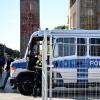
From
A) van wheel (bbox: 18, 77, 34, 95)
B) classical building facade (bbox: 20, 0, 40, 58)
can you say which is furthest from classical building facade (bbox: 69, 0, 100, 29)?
van wheel (bbox: 18, 77, 34, 95)

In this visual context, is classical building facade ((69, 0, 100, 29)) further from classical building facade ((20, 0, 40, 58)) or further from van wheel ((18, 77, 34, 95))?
van wheel ((18, 77, 34, 95))

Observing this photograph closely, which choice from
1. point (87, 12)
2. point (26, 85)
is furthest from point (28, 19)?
point (26, 85)

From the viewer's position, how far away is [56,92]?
1006 centimetres

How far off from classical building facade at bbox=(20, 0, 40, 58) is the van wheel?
173 ft

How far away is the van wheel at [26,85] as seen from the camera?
18.7m

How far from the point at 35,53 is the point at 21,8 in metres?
56.9

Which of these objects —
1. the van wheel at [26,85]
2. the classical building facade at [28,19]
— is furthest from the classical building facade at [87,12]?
the van wheel at [26,85]

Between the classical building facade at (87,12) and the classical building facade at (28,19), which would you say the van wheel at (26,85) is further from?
the classical building facade at (87,12)

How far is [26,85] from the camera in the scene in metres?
18.8

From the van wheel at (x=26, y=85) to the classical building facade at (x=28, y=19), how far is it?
173 feet

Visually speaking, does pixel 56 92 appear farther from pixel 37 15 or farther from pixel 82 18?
pixel 82 18

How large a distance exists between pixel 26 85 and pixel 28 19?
56051 millimetres

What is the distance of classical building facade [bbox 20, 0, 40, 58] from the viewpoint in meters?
72.5

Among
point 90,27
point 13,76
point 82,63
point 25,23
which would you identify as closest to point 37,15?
point 25,23
